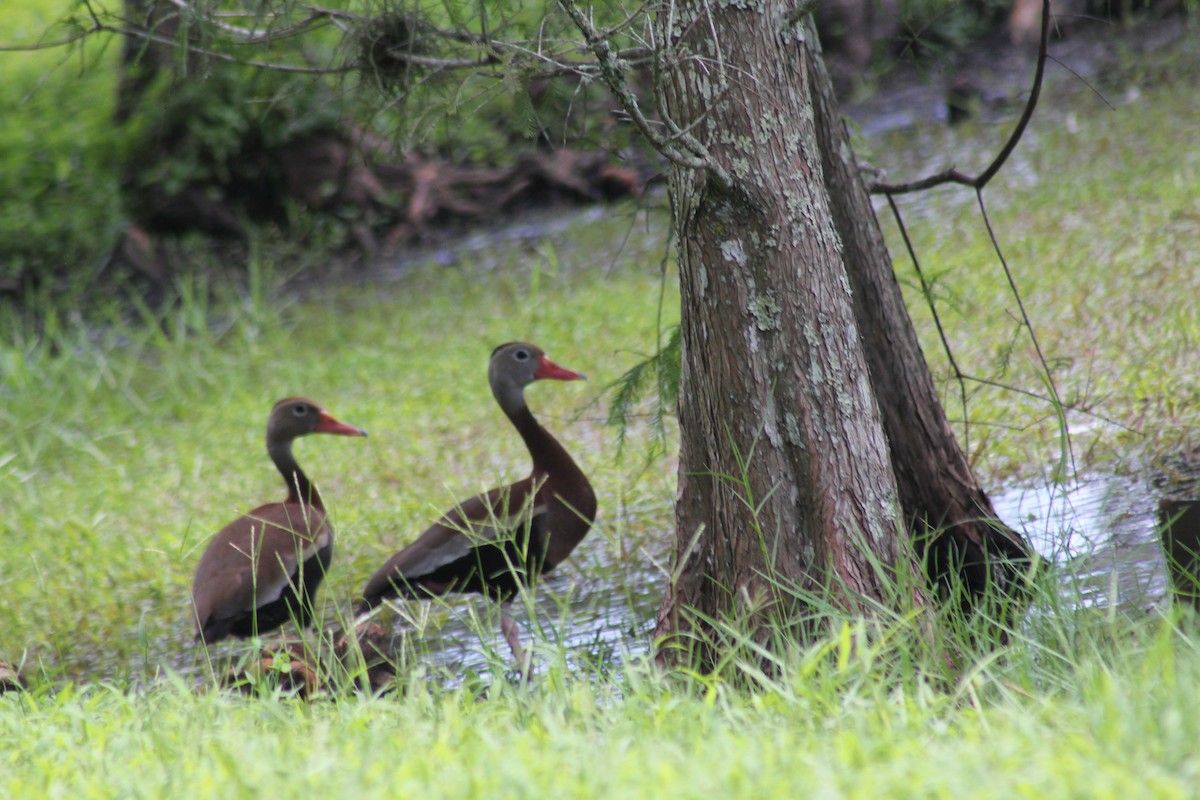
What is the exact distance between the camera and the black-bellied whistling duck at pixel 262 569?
175 inches

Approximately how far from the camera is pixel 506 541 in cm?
456

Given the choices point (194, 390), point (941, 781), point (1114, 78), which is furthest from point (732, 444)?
point (1114, 78)

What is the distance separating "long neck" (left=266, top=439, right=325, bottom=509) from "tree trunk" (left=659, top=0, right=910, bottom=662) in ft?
6.59

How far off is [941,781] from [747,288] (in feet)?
5.65

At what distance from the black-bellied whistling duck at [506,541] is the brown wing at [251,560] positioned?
288 mm

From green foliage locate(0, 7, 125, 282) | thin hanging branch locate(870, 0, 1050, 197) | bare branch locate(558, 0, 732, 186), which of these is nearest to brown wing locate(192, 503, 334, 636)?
bare branch locate(558, 0, 732, 186)

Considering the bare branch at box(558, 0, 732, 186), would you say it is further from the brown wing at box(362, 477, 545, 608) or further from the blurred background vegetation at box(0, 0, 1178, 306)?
the blurred background vegetation at box(0, 0, 1178, 306)

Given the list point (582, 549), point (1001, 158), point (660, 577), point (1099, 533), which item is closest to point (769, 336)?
point (1001, 158)

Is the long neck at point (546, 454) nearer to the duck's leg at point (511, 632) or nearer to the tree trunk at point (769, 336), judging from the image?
the duck's leg at point (511, 632)

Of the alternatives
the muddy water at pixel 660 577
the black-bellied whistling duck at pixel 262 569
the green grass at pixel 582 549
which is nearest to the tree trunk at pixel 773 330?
the green grass at pixel 582 549

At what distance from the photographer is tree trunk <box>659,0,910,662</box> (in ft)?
11.8

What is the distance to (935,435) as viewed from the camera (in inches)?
170

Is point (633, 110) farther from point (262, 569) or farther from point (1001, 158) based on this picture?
point (262, 569)

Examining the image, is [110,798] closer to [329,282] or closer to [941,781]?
[941,781]
